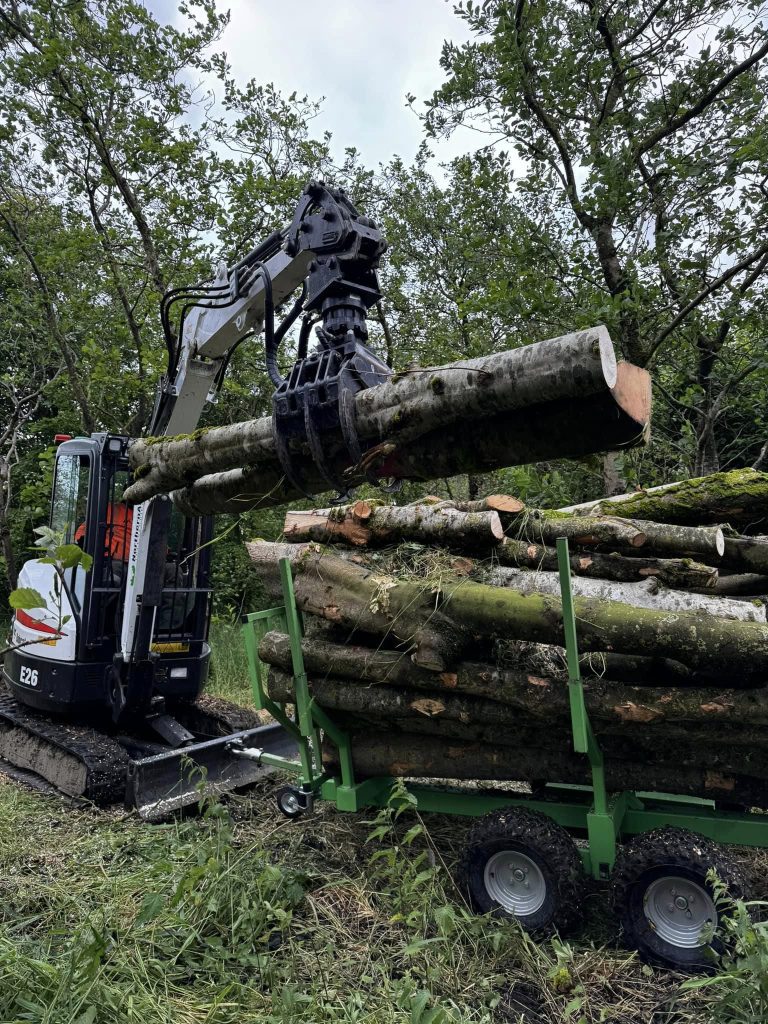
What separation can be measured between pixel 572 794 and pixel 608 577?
1412mm

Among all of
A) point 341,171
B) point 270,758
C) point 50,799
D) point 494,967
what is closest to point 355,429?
point 494,967

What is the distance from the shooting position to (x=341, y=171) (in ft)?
47.1

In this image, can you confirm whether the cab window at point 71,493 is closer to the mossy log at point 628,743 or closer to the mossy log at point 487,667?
the mossy log at point 487,667

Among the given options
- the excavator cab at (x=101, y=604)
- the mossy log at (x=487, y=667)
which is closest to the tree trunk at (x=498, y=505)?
the mossy log at (x=487, y=667)

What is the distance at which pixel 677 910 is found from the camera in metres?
3.56

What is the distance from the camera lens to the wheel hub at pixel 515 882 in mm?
3832

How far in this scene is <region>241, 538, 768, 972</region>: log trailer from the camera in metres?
3.49

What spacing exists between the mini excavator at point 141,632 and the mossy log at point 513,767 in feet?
4.27

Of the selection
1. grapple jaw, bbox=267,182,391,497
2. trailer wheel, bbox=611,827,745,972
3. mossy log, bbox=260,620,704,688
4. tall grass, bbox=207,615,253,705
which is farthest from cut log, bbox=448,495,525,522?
tall grass, bbox=207,615,253,705

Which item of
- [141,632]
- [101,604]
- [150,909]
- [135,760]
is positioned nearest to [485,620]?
[150,909]

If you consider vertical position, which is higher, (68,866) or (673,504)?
(673,504)

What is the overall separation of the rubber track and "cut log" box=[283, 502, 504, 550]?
8.59 feet

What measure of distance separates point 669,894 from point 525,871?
2.33ft

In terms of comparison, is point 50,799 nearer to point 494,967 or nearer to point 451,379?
point 494,967
